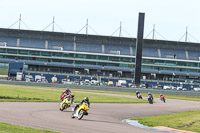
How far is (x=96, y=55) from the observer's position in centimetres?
12244

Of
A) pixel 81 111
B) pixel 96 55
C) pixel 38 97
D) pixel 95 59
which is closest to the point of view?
pixel 81 111

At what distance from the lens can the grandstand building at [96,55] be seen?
120m

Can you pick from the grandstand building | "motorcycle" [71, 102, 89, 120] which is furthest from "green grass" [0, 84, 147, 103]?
the grandstand building

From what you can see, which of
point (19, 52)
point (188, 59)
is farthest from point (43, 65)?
point (188, 59)

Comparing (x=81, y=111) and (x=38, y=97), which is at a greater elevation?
(x=81, y=111)

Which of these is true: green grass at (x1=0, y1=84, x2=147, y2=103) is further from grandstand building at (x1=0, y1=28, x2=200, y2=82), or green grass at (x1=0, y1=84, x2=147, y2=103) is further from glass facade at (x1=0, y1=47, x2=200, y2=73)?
glass facade at (x1=0, y1=47, x2=200, y2=73)

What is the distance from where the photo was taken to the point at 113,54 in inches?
4882

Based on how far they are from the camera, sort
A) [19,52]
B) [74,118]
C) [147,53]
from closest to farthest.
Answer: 1. [74,118]
2. [19,52]
3. [147,53]

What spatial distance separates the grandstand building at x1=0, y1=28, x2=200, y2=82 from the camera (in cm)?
12038

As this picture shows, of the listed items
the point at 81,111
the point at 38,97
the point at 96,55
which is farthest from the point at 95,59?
the point at 81,111

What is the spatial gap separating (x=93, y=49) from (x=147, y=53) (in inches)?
712

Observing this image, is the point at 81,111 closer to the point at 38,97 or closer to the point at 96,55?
the point at 38,97

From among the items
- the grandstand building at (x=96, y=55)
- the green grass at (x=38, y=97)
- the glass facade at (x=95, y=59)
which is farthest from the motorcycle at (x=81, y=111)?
the glass facade at (x=95, y=59)

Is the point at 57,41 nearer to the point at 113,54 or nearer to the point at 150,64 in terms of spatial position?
the point at 113,54
